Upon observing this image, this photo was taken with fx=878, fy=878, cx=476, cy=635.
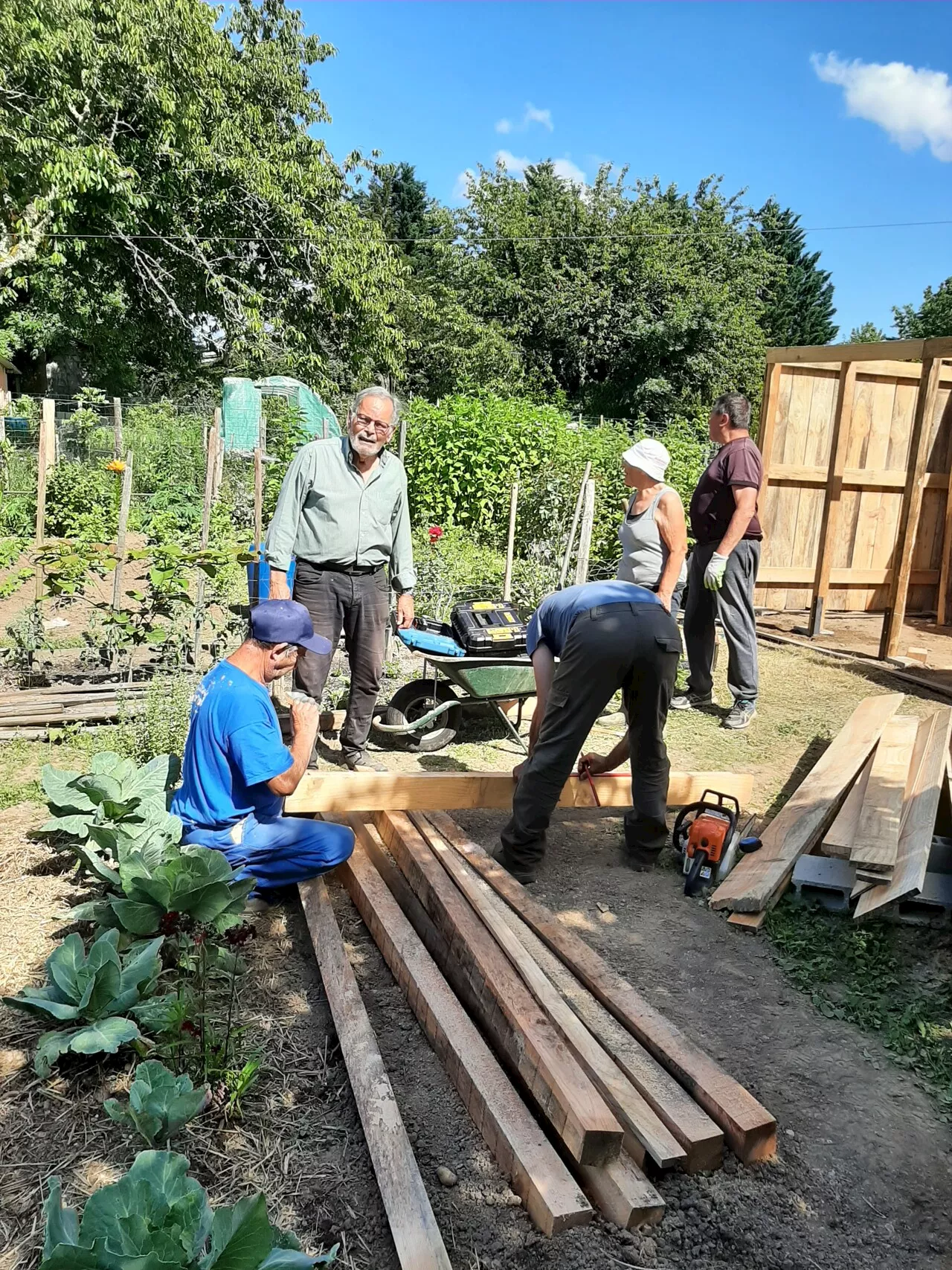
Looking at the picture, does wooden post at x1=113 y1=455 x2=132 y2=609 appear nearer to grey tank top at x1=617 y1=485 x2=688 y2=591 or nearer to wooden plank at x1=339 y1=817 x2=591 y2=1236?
grey tank top at x1=617 y1=485 x2=688 y2=591

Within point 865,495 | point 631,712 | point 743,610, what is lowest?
point 631,712

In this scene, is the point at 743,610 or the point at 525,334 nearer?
the point at 743,610

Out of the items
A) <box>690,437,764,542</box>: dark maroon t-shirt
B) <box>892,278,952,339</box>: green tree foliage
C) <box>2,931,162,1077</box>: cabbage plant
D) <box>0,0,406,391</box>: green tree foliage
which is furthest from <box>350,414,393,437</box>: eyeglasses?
<box>892,278,952,339</box>: green tree foliage

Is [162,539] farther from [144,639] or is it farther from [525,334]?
[525,334]

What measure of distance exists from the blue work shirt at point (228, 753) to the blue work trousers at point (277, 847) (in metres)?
0.06

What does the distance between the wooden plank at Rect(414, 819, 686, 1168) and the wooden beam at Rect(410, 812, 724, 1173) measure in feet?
0.07

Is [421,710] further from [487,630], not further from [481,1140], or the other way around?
[481,1140]

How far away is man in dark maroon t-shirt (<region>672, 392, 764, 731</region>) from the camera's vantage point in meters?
5.99

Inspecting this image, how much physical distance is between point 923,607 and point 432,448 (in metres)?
6.34

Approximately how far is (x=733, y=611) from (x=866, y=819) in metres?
2.49

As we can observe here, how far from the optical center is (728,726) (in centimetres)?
625

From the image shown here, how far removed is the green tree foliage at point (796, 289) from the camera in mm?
49875

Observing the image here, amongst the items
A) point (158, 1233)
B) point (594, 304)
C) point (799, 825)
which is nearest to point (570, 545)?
point (799, 825)

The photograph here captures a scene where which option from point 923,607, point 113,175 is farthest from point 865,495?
point 113,175
